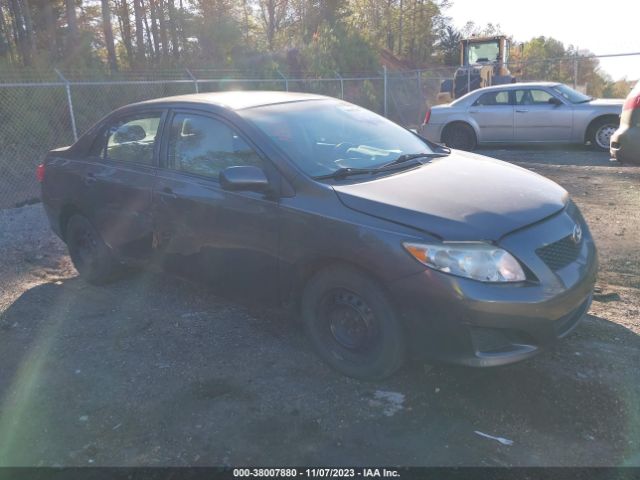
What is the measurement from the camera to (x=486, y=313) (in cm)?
288

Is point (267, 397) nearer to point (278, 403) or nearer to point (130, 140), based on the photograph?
point (278, 403)

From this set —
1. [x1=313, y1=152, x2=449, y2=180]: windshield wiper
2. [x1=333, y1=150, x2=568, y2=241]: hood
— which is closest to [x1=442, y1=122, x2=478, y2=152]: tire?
[x1=313, y1=152, x2=449, y2=180]: windshield wiper

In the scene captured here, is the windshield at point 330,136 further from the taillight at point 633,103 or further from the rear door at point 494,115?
the rear door at point 494,115

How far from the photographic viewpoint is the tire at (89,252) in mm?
5074

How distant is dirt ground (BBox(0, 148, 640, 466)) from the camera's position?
284 centimetres

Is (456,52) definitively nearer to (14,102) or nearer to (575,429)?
(14,102)

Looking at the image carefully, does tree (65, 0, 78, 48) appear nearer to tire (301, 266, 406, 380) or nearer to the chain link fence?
the chain link fence

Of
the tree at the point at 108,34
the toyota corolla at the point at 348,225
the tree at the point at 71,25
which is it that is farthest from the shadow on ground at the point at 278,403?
the tree at the point at 108,34

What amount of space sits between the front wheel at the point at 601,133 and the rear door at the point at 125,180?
10.0m

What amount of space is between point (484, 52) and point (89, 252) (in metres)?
19.9

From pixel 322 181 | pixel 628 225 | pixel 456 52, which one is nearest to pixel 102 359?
pixel 322 181

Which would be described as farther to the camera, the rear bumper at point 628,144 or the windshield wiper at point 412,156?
the rear bumper at point 628,144

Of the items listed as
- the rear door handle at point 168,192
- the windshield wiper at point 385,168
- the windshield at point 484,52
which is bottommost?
the rear door handle at point 168,192

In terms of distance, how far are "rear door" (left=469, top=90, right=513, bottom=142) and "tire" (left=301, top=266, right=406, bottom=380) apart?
10.1 metres
